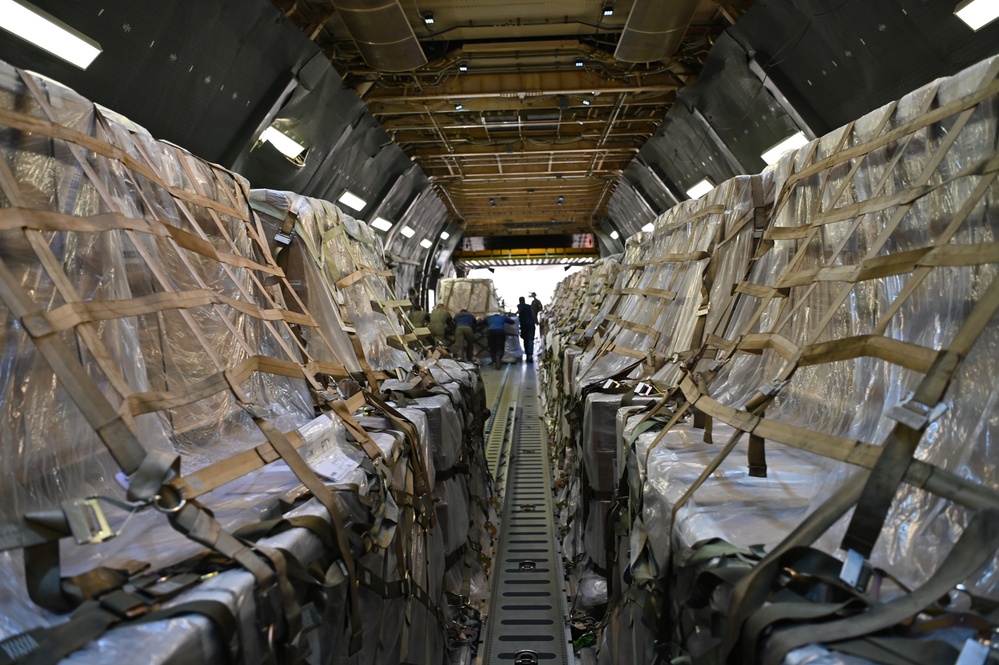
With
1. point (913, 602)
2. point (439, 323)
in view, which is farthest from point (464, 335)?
point (913, 602)

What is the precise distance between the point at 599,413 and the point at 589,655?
1.22 metres

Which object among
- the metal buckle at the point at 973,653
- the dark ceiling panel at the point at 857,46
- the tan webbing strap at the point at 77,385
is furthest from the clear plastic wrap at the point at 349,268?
the dark ceiling panel at the point at 857,46

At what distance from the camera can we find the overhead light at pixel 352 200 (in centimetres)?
870

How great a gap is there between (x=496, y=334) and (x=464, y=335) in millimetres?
1406

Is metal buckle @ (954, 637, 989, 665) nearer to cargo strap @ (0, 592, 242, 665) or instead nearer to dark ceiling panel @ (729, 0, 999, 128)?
cargo strap @ (0, 592, 242, 665)

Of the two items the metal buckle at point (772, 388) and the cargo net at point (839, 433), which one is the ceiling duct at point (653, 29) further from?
the metal buckle at point (772, 388)

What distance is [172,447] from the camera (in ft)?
6.72

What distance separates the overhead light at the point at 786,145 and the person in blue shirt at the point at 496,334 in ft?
25.3

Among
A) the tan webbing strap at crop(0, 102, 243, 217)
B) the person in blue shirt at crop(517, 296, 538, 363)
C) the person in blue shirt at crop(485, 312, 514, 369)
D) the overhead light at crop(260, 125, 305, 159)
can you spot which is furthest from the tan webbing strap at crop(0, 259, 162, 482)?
the person in blue shirt at crop(517, 296, 538, 363)

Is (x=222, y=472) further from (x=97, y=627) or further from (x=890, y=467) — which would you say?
(x=890, y=467)

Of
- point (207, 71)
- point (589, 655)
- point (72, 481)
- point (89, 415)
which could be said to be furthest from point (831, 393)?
point (207, 71)

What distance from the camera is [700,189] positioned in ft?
28.4

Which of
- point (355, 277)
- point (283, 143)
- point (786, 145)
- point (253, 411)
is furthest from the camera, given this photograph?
point (283, 143)

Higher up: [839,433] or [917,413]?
[917,413]
